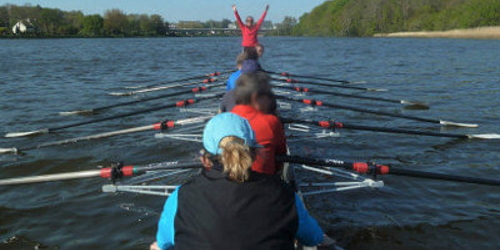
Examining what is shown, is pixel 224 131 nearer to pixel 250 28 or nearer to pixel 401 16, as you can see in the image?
pixel 250 28

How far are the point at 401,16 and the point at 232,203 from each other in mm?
130804

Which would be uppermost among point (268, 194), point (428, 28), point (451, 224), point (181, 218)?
point (428, 28)

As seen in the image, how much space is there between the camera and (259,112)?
4.06m

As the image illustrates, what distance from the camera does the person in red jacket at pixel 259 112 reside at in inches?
152

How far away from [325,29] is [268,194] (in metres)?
158

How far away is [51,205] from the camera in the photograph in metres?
6.45

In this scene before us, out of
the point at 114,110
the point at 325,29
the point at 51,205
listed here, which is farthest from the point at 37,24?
the point at 51,205

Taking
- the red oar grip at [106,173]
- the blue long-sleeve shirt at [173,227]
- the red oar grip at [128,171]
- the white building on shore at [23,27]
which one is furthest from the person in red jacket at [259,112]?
the white building on shore at [23,27]

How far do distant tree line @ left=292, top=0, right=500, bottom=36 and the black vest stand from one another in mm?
97828

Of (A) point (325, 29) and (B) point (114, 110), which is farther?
(A) point (325, 29)

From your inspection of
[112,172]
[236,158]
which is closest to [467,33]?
[112,172]

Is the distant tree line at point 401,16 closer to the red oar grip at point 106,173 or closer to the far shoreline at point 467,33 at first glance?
the far shoreline at point 467,33

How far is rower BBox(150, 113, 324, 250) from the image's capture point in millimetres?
2330

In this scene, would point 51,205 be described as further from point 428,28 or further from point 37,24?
point 37,24
